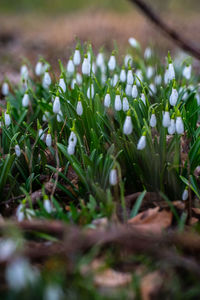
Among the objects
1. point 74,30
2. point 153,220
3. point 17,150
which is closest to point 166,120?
point 153,220

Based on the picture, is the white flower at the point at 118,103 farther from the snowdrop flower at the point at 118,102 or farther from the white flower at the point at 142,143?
the white flower at the point at 142,143

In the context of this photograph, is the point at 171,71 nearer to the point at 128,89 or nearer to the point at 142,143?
the point at 128,89

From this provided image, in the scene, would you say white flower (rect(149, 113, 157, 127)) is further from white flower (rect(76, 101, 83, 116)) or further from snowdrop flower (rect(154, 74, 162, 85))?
snowdrop flower (rect(154, 74, 162, 85))

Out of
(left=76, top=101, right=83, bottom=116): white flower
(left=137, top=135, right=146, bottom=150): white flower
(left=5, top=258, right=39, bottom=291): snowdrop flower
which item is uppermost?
(left=76, top=101, right=83, bottom=116): white flower

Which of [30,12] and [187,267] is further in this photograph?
[30,12]

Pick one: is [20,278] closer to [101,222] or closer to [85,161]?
[101,222]

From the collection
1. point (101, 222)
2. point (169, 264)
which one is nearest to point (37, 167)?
point (101, 222)

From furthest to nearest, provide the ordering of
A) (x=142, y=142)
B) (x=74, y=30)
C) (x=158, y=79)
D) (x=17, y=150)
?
(x=74, y=30) → (x=158, y=79) → (x=17, y=150) → (x=142, y=142)

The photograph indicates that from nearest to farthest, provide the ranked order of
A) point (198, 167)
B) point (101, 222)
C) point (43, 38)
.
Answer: point (101, 222)
point (198, 167)
point (43, 38)

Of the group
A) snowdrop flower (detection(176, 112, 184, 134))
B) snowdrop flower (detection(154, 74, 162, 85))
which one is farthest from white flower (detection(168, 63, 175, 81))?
snowdrop flower (detection(154, 74, 162, 85))
